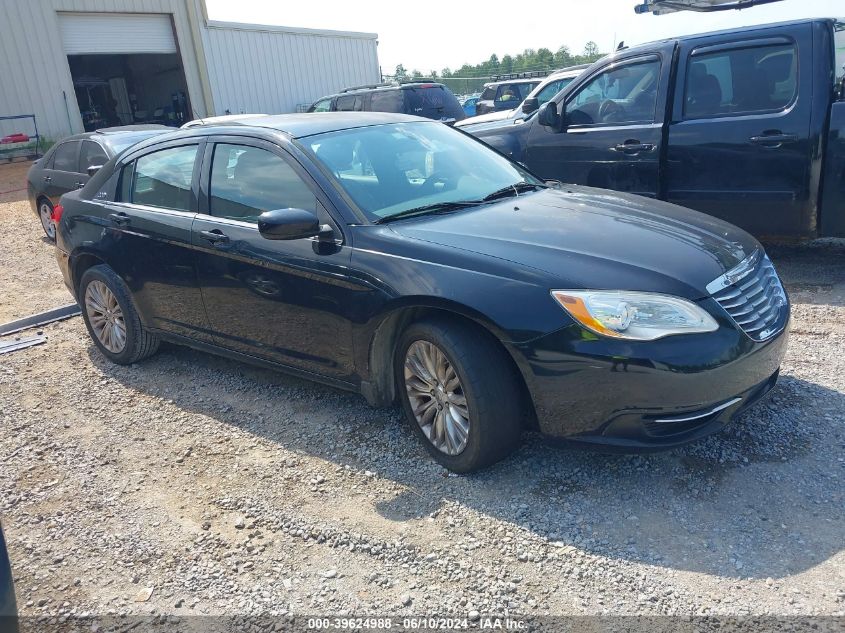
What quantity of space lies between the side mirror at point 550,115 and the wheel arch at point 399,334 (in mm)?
4033

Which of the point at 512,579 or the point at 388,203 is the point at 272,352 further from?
the point at 512,579

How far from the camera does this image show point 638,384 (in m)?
2.90

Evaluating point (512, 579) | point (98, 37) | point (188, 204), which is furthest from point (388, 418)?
point (98, 37)

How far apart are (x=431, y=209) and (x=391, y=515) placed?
1584 mm

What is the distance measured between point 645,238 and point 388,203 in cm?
131

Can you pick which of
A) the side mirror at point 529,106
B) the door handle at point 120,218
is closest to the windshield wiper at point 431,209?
the door handle at point 120,218

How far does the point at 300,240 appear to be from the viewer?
3.77m

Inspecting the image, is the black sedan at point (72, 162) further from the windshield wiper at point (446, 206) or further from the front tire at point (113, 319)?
the windshield wiper at point (446, 206)

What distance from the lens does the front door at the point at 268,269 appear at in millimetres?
3686

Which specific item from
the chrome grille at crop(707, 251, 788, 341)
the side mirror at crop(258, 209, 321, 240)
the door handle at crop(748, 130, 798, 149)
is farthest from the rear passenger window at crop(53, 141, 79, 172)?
the chrome grille at crop(707, 251, 788, 341)

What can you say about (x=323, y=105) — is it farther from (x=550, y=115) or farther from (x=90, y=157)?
(x=550, y=115)

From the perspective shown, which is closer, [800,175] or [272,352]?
[272,352]

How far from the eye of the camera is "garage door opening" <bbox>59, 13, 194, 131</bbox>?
19891mm

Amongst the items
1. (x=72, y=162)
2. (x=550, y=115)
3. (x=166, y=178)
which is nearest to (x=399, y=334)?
(x=166, y=178)
